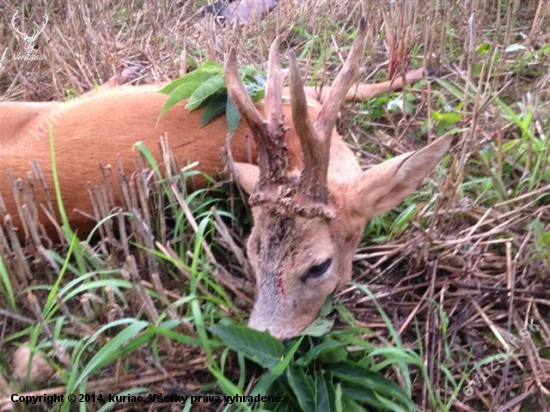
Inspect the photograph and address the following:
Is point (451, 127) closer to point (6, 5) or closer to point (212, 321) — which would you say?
point (212, 321)

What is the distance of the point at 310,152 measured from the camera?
2424 mm

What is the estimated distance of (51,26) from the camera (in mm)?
5574

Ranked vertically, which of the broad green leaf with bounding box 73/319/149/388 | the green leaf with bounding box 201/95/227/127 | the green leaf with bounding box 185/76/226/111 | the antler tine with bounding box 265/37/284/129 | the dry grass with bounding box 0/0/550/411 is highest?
the antler tine with bounding box 265/37/284/129

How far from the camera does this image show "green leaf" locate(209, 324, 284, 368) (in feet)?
7.28

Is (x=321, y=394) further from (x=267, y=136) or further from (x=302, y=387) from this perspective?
(x=267, y=136)

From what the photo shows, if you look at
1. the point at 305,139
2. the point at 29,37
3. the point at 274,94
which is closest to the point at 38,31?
the point at 29,37

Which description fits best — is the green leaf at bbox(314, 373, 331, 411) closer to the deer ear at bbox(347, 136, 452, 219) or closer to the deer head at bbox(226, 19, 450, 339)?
the deer head at bbox(226, 19, 450, 339)

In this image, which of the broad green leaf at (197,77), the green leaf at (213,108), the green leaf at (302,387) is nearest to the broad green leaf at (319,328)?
the green leaf at (302,387)

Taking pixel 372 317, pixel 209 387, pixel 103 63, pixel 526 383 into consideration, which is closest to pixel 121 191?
pixel 209 387

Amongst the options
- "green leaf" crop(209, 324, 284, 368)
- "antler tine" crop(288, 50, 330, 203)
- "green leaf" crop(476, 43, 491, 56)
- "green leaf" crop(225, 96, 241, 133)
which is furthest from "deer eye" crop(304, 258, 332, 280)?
"green leaf" crop(476, 43, 491, 56)

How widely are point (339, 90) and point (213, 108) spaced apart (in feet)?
3.24

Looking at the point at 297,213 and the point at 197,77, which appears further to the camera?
the point at 197,77

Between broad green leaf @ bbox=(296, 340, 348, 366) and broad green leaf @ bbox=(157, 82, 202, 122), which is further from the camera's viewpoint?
broad green leaf @ bbox=(157, 82, 202, 122)

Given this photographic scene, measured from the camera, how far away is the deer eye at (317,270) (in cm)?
253
